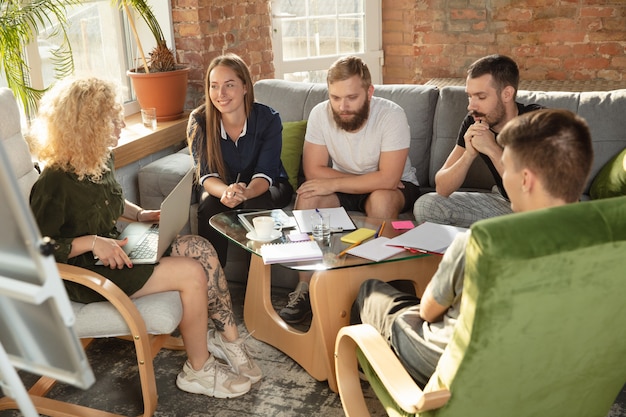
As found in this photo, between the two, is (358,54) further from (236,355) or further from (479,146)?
(236,355)

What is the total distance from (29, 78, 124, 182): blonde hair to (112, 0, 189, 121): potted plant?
1.58 m

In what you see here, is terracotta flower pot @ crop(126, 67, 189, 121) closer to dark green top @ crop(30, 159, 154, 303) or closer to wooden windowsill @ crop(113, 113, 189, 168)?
wooden windowsill @ crop(113, 113, 189, 168)

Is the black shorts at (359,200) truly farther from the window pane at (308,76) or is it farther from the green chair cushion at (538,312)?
the window pane at (308,76)

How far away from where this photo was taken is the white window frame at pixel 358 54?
514 cm

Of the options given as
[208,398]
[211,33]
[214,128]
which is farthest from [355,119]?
[211,33]

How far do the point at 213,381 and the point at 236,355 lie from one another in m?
0.14

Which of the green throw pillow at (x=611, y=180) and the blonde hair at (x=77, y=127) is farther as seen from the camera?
the green throw pillow at (x=611, y=180)

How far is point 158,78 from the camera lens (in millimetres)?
4062

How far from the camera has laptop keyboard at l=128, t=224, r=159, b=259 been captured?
2.57 m

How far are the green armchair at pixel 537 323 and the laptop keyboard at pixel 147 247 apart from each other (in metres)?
1.04

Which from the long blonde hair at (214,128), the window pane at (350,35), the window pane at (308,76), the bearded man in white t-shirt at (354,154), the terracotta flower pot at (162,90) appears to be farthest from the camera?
the window pane at (350,35)

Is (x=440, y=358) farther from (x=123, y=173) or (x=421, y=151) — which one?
(x=123, y=173)

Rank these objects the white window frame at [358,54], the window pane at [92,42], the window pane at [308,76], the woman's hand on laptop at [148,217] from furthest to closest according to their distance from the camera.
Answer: the window pane at [308,76] → the white window frame at [358,54] → the window pane at [92,42] → the woman's hand on laptop at [148,217]

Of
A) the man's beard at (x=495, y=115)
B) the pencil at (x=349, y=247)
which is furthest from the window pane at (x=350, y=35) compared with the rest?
the pencil at (x=349, y=247)
